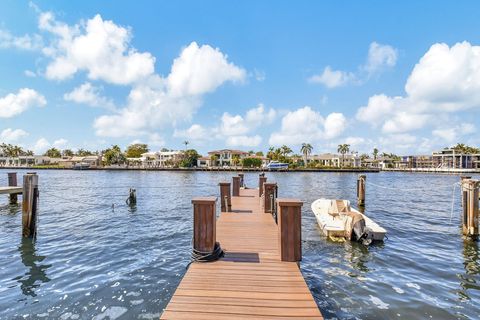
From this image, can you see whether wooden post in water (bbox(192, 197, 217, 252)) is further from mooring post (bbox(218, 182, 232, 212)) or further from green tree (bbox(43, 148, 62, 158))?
green tree (bbox(43, 148, 62, 158))

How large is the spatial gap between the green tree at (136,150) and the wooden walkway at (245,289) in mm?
171339

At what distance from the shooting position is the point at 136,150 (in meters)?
172

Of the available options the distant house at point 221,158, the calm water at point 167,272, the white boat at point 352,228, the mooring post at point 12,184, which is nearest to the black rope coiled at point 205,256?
the calm water at point 167,272

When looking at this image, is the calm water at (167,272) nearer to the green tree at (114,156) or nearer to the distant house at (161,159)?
the distant house at (161,159)

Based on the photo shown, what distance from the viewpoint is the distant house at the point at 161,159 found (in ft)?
468

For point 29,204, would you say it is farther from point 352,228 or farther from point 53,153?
point 53,153

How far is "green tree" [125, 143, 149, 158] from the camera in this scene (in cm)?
16950

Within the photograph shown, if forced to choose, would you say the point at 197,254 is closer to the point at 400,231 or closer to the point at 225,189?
the point at 225,189

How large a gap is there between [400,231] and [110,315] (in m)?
15.1

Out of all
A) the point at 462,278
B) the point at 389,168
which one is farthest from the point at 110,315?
the point at 389,168

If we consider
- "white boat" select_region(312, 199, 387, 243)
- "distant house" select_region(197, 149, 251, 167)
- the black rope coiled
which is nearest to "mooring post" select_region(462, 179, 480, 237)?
"white boat" select_region(312, 199, 387, 243)

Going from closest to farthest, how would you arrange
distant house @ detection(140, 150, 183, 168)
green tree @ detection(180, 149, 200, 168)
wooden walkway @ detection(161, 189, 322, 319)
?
wooden walkway @ detection(161, 189, 322, 319) → green tree @ detection(180, 149, 200, 168) → distant house @ detection(140, 150, 183, 168)

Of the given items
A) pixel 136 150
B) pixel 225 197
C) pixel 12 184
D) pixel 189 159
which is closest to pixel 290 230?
pixel 225 197

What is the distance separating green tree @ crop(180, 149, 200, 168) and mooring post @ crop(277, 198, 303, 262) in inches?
5090
